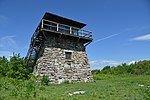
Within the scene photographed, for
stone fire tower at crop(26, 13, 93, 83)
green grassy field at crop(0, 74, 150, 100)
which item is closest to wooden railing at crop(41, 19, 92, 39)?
stone fire tower at crop(26, 13, 93, 83)

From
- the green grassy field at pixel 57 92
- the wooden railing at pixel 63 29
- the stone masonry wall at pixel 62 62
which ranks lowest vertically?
the green grassy field at pixel 57 92

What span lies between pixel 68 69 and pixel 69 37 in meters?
3.66

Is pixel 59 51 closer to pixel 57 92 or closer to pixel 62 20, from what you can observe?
pixel 62 20

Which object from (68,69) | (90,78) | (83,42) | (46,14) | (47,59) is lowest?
(90,78)

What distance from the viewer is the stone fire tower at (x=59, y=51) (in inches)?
582

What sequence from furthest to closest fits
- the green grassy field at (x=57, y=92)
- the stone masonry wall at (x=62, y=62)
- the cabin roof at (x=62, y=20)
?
the cabin roof at (x=62, y=20) < the stone masonry wall at (x=62, y=62) < the green grassy field at (x=57, y=92)

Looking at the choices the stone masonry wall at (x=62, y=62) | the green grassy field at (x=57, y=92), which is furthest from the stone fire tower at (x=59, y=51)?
the green grassy field at (x=57, y=92)

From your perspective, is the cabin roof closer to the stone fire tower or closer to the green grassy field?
the stone fire tower

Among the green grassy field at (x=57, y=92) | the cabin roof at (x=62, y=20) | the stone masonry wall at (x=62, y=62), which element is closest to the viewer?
the green grassy field at (x=57, y=92)

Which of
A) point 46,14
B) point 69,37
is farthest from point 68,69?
point 46,14

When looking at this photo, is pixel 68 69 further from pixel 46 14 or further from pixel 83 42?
pixel 46 14

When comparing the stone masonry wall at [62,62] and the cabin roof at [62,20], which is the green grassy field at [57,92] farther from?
the cabin roof at [62,20]

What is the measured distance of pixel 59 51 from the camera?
15648 millimetres

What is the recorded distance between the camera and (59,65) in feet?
50.0
